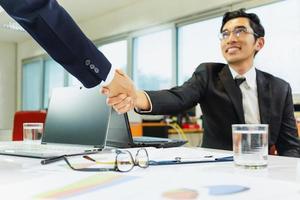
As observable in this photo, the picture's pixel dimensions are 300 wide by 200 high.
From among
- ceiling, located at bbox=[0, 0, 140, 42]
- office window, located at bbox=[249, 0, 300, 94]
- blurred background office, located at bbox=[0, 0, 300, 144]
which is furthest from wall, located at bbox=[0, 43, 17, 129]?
office window, located at bbox=[249, 0, 300, 94]

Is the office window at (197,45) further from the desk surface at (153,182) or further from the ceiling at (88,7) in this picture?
the desk surface at (153,182)

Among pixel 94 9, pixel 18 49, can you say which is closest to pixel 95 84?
pixel 94 9

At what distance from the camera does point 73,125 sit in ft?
4.52

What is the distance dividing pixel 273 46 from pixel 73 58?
3839mm

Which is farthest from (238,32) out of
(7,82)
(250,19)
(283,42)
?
(7,82)

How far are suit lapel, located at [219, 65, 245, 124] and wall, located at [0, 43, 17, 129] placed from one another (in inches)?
338

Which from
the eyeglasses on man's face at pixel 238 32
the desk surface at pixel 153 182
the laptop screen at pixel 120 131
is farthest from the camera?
the eyeglasses on man's face at pixel 238 32

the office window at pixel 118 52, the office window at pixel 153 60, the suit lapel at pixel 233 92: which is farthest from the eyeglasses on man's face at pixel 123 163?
the office window at pixel 118 52

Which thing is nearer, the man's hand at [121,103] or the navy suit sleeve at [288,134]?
the man's hand at [121,103]

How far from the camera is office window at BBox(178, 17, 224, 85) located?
520 cm

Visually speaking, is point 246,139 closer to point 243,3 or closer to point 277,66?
point 277,66

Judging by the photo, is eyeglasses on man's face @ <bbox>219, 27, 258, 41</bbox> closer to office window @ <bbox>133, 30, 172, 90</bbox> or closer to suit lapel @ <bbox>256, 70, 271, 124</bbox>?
suit lapel @ <bbox>256, 70, 271, 124</bbox>

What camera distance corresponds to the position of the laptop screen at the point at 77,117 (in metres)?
1.28

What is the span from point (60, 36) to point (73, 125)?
0.42 m
